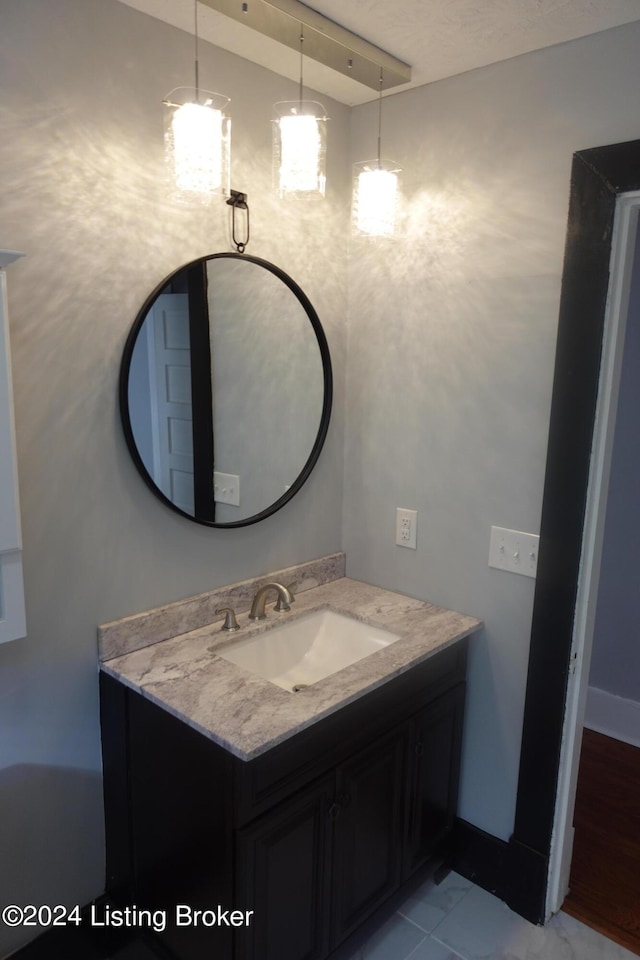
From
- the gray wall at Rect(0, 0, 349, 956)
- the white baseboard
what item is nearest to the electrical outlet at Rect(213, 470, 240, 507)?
the gray wall at Rect(0, 0, 349, 956)

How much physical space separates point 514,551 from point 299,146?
120cm

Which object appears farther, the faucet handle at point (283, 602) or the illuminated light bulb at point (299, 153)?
the faucet handle at point (283, 602)

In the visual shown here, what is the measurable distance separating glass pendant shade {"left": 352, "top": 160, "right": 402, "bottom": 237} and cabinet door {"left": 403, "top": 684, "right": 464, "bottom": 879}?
1.32m

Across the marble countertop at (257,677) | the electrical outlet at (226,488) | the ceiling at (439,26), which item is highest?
the ceiling at (439,26)

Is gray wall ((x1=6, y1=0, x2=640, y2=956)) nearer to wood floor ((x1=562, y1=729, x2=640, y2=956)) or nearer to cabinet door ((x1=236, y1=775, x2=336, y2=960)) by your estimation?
wood floor ((x1=562, y1=729, x2=640, y2=956))

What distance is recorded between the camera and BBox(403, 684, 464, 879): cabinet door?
1845mm

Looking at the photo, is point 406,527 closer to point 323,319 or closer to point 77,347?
point 323,319

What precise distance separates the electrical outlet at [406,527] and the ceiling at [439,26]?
127cm

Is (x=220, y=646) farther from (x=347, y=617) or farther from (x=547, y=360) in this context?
(x=547, y=360)

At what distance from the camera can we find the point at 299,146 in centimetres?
155

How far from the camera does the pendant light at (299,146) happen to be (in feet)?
5.08

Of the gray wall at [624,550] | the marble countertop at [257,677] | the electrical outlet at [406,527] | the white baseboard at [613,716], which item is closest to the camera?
the marble countertop at [257,677]

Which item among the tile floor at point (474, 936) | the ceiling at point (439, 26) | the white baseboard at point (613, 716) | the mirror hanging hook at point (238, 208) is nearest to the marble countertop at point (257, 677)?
the tile floor at point (474, 936)

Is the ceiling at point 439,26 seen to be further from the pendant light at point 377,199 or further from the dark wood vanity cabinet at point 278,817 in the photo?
the dark wood vanity cabinet at point 278,817
